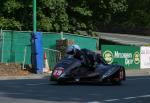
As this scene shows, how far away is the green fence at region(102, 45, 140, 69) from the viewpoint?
36312mm

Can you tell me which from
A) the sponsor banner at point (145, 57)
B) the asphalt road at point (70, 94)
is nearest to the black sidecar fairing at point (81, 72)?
the asphalt road at point (70, 94)

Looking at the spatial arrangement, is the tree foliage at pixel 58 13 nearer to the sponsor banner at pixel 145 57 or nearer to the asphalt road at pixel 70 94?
the sponsor banner at pixel 145 57

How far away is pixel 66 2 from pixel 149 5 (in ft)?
116

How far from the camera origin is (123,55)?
37281 mm

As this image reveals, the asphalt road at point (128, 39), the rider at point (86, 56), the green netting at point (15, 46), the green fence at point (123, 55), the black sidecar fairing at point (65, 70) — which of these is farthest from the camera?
the asphalt road at point (128, 39)

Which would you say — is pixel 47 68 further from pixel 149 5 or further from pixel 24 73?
pixel 149 5

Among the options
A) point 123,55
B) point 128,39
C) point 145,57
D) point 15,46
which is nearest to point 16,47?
point 15,46

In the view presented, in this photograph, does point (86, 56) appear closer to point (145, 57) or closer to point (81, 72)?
point (81, 72)

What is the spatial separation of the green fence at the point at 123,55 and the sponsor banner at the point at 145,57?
0.53 meters

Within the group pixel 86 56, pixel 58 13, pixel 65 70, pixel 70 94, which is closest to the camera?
pixel 70 94

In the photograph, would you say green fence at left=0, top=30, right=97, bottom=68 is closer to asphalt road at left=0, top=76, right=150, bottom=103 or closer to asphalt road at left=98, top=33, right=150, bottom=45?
asphalt road at left=0, top=76, right=150, bottom=103

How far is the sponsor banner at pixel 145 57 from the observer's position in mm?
38859

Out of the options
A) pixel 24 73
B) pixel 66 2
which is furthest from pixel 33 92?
pixel 66 2

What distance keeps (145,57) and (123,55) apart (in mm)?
2362
